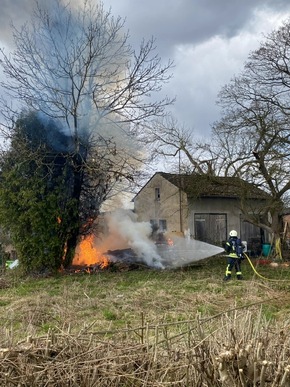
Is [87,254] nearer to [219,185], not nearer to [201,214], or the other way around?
[219,185]

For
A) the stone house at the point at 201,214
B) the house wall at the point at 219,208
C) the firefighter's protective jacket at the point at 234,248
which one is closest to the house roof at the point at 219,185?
the stone house at the point at 201,214

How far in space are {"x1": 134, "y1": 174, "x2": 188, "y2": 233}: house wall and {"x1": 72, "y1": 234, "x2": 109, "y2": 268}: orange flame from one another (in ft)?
30.3

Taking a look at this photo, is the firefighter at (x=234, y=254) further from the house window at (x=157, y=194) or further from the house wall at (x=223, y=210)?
the house window at (x=157, y=194)

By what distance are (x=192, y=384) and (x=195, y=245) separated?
15.3 m

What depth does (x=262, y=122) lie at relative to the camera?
21.3 m

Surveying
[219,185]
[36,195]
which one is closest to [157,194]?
[219,185]

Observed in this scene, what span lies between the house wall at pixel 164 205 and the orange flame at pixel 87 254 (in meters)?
9.22

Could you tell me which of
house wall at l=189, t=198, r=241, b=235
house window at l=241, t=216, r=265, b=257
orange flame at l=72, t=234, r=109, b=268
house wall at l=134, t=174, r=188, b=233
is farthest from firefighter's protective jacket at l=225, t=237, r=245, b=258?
house window at l=241, t=216, r=265, b=257

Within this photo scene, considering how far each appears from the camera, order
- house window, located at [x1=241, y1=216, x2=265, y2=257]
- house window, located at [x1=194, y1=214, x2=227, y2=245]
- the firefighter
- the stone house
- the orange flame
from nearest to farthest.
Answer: the firefighter < the orange flame < the stone house < house window, located at [x1=194, y1=214, x2=227, y2=245] < house window, located at [x1=241, y1=216, x2=265, y2=257]

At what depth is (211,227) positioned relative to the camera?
96.6 ft

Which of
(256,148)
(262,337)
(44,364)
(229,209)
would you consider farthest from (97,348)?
(229,209)

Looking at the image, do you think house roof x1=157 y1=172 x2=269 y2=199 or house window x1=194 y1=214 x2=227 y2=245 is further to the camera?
house window x1=194 y1=214 x2=227 y2=245

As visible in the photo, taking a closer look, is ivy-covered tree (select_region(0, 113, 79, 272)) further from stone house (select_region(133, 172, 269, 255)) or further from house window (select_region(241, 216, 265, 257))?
house window (select_region(241, 216, 265, 257))

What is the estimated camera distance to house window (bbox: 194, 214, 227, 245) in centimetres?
2886
